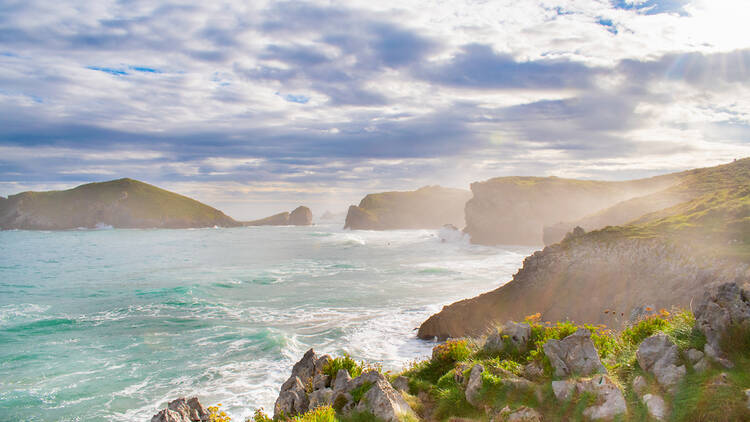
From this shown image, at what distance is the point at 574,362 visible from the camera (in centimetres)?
815

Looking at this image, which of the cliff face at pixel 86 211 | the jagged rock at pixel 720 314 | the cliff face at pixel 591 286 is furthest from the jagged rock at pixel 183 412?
the cliff face at pixel 86 211

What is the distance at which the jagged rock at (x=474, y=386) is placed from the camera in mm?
8266

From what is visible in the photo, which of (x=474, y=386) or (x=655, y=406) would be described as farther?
(x=474, y=386)

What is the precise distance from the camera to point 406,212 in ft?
606

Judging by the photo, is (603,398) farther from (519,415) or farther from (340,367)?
(340,367)

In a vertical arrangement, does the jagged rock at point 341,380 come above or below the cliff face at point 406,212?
below

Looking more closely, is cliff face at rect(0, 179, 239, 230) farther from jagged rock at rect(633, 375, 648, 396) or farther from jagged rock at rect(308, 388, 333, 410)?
jagged rock at rect(633, 375, 648, 396)

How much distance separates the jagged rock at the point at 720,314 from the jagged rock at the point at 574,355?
193cm

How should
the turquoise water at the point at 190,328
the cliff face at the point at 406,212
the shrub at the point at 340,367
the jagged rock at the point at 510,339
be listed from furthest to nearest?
the cliff face at the point at 406,212 < the turquoise water at the point at 190,328 < the shrub at the point at 340,367 < the jagged rock at the point at 510,339

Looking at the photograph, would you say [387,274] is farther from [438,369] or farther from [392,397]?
[392,397]

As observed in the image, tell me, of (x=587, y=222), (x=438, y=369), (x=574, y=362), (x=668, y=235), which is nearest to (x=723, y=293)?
(x=574, y=362)

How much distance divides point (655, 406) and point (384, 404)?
15.8 ft

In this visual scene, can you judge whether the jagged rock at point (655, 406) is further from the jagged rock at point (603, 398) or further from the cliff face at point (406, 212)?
the cliff face at point (406, 212)

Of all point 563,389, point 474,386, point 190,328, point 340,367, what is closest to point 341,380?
point 340,367
